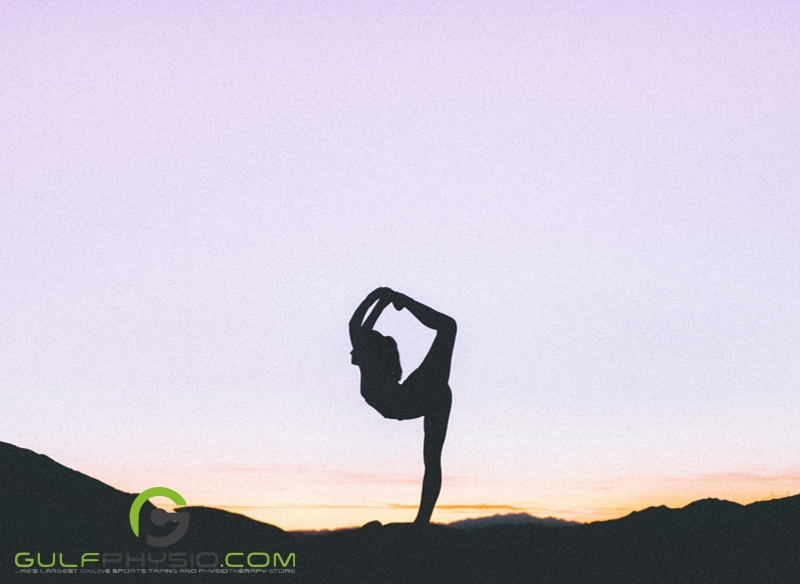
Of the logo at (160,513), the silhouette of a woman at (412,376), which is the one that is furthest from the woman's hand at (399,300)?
the logo at (160,513)

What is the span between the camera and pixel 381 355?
519 inches

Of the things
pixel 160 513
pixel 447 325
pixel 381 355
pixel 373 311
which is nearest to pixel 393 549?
pixel 381 355

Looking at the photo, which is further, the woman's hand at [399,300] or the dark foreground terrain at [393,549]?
the woman's hand at [399,300]

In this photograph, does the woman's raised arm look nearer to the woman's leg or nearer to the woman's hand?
the woman's hand

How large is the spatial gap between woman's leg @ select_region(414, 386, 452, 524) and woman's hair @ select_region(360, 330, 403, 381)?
757 millimetres

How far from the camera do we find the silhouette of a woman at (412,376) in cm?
1298

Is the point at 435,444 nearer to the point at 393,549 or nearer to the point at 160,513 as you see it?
the point at 393,549

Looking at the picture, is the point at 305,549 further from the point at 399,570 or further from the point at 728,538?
the point at 728,538

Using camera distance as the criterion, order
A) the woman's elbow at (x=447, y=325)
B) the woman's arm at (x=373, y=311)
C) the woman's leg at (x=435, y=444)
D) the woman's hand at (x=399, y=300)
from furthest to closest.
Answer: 1. the woman's leg at (x=435, y=444)
2. the woman's arm at (x=373, y=311)
3. the woman's hand at (x=399, y=300)
4. the woman's elbow at (x=447, y=325)

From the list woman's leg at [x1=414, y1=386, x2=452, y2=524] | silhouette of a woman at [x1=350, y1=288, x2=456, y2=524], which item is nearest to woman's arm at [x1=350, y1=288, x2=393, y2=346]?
silhouette of a woman at [x1=350, y1=288, x2=456, y2=524]

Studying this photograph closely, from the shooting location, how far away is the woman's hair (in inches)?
515

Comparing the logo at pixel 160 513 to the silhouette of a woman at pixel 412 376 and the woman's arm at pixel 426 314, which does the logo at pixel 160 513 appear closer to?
the silhouette of a woman at pixel 412 376

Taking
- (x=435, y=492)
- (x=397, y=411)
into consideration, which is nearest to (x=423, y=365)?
(x=397, y=411)

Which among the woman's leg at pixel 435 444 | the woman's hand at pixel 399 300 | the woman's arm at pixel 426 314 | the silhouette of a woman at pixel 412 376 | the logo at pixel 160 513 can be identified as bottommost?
the logo at pixel 160 513
